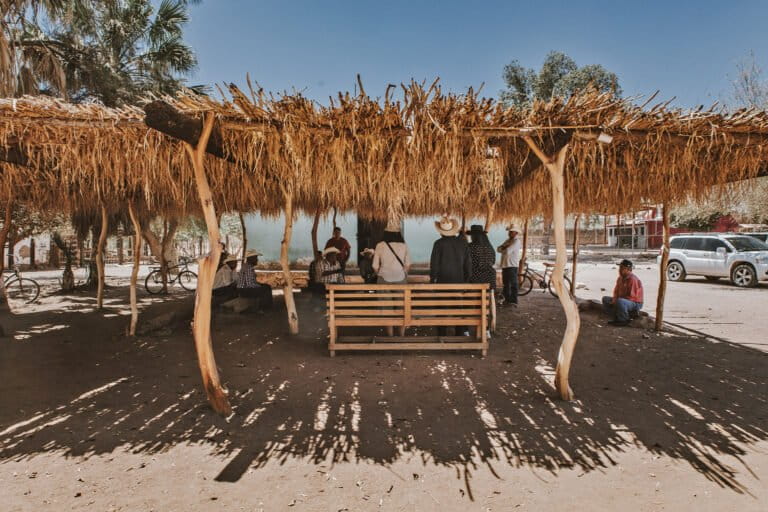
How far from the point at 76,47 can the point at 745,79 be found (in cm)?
2303

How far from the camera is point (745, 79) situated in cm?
1495

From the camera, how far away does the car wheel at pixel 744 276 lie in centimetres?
1120

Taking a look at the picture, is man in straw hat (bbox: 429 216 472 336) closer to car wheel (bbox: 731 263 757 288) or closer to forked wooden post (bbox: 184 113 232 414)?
forked wooden post (bbox: 184 113 232 414)

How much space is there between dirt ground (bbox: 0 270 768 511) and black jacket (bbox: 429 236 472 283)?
3.51 ft

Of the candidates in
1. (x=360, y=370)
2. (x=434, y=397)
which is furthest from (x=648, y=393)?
(x=360, y=370)

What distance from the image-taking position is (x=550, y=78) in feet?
84.5

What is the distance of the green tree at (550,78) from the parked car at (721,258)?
15.0 metres

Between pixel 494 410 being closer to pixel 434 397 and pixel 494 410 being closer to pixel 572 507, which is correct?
pixel 434 397

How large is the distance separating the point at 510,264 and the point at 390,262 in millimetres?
3993

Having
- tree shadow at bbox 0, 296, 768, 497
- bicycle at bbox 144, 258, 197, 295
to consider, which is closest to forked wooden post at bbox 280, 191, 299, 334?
tree shadow at bbox 0, 296, 768, 497

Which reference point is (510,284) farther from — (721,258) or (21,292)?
(21,292)

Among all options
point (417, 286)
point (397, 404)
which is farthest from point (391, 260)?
point (397, 404)

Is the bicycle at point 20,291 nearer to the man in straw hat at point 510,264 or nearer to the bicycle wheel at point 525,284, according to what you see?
the man in straw hat at point 510,264

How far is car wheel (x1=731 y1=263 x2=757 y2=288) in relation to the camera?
11203mm
